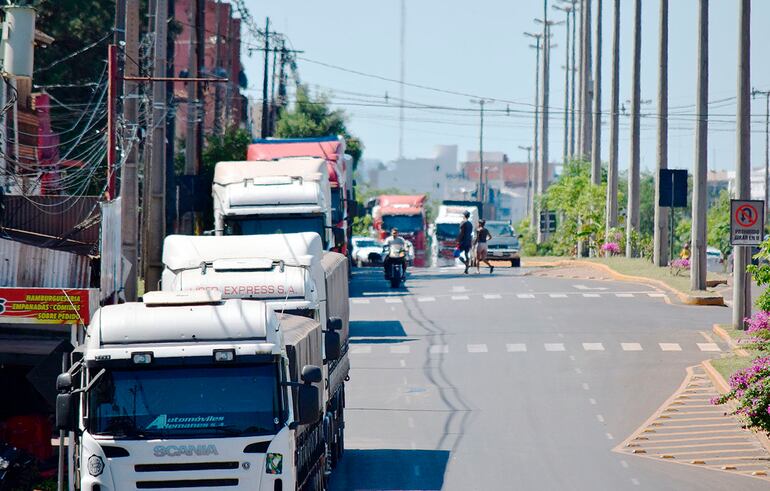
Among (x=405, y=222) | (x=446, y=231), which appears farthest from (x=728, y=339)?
(x=446, y=231)

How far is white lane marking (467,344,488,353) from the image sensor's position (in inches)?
1265

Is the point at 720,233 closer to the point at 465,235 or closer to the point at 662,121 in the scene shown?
the point at 662,121

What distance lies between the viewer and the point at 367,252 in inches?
2813

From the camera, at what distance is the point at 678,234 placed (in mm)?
120812

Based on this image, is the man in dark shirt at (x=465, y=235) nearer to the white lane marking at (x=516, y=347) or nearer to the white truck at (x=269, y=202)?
the white lane marking at (x=516, y=347)

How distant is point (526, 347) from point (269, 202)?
6340 millimetres

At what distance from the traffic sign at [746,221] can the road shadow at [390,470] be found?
11.4 metres

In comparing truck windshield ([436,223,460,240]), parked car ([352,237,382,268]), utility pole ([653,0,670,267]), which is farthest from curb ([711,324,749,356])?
truck windshield ([436,223,460,240])

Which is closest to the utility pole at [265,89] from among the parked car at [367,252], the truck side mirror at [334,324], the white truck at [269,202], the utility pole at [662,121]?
the parked car at [367,252]

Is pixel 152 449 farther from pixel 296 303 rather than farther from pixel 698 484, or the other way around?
pixel 698 484

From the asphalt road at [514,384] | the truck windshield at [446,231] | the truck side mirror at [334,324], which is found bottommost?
the asphalt road at [514,384]

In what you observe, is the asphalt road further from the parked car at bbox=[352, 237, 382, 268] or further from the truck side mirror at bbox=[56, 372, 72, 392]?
the parked car at bbox=[352, 237, 382, 268]

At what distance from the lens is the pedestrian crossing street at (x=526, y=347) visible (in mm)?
32062

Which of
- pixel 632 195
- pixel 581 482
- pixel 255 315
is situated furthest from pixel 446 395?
pixel 632 195
